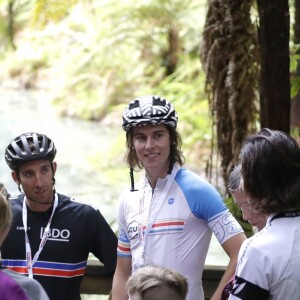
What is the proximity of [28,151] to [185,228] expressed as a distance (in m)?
0.98

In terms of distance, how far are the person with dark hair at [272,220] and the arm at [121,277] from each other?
1.02 m

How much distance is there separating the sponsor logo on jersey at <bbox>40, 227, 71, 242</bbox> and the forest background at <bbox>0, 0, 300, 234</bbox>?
72.3 inches

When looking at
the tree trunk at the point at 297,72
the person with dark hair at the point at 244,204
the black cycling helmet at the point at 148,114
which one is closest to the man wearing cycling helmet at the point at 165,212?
Answer: the black cycling helmet at the point at 148,114

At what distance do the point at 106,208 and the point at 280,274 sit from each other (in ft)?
35.2

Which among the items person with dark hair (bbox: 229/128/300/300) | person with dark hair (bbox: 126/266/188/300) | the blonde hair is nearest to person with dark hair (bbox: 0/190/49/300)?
the blonde hair

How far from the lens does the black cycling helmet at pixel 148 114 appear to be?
306 cm

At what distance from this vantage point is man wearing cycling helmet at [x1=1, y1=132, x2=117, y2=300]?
3178mm

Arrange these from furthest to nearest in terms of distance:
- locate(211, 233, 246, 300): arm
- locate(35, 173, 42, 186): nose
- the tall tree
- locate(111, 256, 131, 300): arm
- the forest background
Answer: the tall tree < the forest background < locate(35, 173, 42, 186): nose < locate(111, 256, 131, 300): arm < locate(211, 233, 246, 300): arm

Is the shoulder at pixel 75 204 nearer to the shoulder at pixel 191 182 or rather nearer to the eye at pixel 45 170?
the eye at pixel 45 170

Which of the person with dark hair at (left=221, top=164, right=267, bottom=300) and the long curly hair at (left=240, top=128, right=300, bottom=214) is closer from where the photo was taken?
the long curly hair at (left=240, top=128, right=300, bottom=214)

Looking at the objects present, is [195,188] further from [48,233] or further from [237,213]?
[237,213]

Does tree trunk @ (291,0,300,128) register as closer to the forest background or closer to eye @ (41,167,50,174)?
the forest background

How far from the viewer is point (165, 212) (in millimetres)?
2969

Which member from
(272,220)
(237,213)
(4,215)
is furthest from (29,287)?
(237,213)
